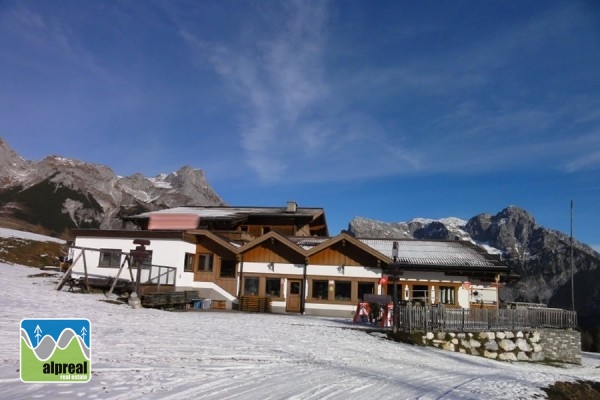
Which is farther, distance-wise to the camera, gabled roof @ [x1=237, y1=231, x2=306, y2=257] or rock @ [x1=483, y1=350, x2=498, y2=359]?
gabled roof @ [x1=237, y1=231, x2=306, y2=257]

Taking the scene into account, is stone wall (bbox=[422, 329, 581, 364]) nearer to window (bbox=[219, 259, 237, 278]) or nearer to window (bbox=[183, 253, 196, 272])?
window (bbox=[219, 259, 237, 278])

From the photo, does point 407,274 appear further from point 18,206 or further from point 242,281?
point 18,206

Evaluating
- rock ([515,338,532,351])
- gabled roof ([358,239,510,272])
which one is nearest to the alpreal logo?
rock ([515,338,532,351])

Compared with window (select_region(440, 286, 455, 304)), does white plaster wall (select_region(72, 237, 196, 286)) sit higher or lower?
higher

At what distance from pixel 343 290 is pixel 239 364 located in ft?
62.5

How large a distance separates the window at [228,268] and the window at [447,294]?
13251 millimetres

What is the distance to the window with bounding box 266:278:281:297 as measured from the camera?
29344 millimetres

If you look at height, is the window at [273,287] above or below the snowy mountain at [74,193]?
below

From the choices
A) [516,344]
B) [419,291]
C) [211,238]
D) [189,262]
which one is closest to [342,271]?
[419,291]

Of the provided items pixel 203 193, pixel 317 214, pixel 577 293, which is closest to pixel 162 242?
pixel 317 214

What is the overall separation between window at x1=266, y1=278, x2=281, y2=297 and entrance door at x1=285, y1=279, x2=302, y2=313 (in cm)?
70

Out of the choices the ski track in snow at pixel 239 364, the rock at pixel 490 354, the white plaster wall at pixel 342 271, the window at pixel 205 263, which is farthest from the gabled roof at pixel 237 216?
the rock at pixel 490 354

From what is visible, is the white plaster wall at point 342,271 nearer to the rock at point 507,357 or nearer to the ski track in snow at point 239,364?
the rock at point 507,357

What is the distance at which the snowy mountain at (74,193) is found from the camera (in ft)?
360
